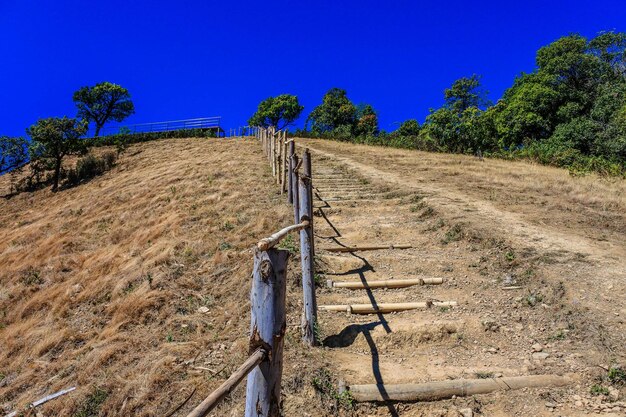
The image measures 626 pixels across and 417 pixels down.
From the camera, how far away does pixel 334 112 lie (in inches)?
1577

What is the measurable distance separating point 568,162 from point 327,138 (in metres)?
16.5

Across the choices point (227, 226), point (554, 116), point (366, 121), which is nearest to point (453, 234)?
point (227, 226)

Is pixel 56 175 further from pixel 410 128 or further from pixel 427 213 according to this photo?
pixel 410 128

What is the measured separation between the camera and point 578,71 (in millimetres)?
23562

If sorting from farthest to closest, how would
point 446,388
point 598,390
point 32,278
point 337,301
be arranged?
point 32,278
point 337,301
point 446,388
point 598,390

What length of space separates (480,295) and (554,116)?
23.3 metres

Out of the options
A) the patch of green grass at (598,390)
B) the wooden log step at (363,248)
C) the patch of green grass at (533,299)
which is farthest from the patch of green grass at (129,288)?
the patch of green grass at (598,390)

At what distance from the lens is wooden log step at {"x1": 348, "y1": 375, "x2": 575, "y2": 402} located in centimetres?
310

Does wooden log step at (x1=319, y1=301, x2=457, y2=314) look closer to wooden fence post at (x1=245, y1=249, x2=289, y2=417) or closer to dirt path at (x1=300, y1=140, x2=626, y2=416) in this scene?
dirt path at (x1=300, y1=140, x2=626, y2=416)

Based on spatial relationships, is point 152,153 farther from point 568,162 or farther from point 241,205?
point 568,162

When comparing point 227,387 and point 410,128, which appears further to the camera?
point 410,128

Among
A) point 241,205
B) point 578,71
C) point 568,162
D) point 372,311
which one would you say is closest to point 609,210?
point 372,311

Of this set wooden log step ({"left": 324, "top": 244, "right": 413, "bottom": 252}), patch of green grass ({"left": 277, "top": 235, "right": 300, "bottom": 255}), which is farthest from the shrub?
wooden log step ({"left": 324, "top": 244, "right": 413, "bottom": 252})

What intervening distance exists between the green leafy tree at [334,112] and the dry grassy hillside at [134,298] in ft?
98.9
